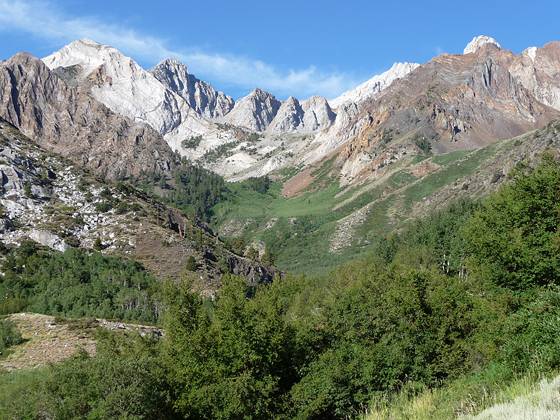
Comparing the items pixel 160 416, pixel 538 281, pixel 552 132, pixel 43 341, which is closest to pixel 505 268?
pixel 538 281

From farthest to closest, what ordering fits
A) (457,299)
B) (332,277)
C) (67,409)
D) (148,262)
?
1. (148,262)
2. (332,277)
3. (457,299)
4. (67,409)

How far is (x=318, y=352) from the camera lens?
173 feet

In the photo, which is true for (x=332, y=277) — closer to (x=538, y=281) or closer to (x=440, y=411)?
(x=538, y=281)

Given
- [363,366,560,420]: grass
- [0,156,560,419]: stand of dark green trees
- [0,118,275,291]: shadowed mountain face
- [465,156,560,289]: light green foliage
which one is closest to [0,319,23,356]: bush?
[0,156,560,419]: stand of dark green trees

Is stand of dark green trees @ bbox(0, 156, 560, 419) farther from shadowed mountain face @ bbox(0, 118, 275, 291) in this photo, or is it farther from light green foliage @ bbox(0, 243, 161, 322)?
shadowed mountain face @ bbox(0, 118, 275, 291)

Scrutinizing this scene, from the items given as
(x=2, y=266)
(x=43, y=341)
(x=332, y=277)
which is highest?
(x=2, y=266)

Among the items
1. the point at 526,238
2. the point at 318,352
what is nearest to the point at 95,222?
the point at 318,352

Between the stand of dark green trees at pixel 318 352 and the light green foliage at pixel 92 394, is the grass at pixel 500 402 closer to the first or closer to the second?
the stand of dark green trees at pixel 318 352

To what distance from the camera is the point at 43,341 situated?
257 feet

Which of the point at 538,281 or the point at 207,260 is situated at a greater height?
the point at 207,260

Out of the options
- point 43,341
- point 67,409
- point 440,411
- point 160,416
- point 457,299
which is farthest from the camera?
point 43,341

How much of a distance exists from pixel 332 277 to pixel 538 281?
7810 cm

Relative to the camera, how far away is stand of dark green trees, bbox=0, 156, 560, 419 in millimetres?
40875

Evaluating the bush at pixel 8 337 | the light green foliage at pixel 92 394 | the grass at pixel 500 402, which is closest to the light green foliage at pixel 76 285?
the bush at pixel 8 337
